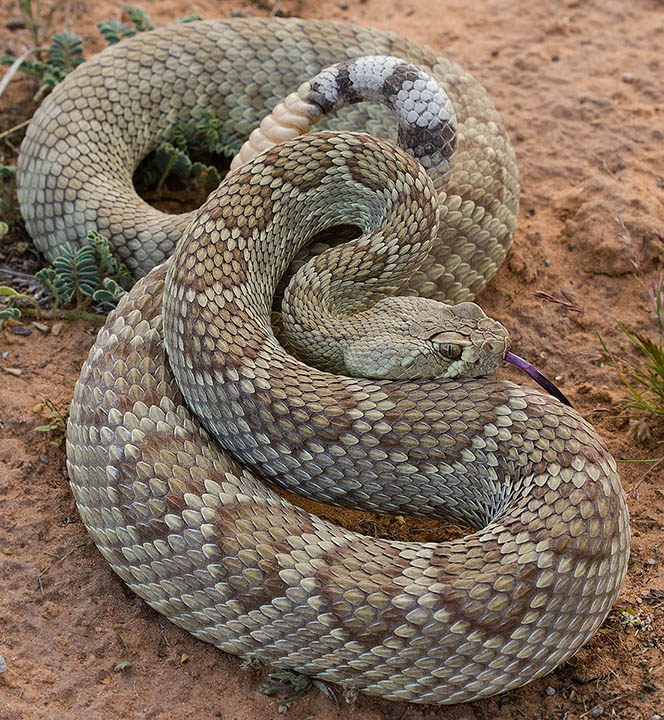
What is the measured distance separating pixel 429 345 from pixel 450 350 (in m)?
0.10

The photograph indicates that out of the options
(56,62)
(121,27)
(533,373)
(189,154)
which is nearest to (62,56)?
(56,62)

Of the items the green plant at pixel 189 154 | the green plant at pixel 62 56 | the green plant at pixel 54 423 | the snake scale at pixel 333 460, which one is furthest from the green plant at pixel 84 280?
the green plant at pixel 62 56

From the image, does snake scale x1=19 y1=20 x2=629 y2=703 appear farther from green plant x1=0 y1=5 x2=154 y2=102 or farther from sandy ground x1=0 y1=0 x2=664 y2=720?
green plant x1=0 y1=5 x2=154 y2=102

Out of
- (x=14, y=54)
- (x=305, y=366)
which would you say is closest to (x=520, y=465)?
(x=305, y=366)

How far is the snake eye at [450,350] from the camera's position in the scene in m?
4.15

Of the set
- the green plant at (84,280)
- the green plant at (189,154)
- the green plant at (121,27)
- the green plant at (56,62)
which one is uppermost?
the green plant at (121,27)

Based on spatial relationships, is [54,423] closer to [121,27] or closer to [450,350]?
[450,350]

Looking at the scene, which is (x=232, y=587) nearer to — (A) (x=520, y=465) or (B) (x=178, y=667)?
(B) (x=178, y=667)

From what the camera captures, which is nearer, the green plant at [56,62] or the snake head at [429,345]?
the snake head at [429,345]

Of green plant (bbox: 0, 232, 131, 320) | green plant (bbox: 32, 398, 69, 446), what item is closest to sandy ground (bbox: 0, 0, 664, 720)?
green plant (bbox: 32, 398, 69, 446)

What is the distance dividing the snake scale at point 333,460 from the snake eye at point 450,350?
0.03 m

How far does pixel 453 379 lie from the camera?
4.21 m

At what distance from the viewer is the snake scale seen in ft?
11.7

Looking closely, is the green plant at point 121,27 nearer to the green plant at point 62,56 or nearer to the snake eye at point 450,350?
the green plant at point 62,56
